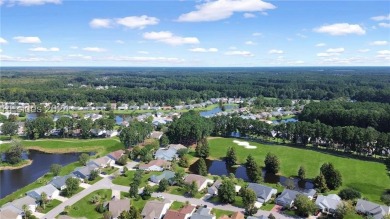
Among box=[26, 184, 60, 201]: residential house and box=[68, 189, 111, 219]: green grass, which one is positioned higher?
box=[26, 184, 60, 201]: residential house

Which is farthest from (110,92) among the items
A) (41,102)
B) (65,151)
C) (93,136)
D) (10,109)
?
(65,151)

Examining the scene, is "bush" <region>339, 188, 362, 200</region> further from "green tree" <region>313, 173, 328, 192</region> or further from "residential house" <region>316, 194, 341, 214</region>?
"green tree" <region>313, 173, 328, 192</region>

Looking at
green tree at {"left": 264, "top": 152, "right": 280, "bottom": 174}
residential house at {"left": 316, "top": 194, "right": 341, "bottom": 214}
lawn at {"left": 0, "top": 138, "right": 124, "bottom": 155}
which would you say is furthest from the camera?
lawn at {"left": 0, "top": 138, "right": 124, "bottom": 155}

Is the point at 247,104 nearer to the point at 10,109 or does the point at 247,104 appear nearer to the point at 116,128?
the point at 116,128

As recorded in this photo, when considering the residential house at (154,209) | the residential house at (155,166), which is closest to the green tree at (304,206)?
the residential house at (154,209)

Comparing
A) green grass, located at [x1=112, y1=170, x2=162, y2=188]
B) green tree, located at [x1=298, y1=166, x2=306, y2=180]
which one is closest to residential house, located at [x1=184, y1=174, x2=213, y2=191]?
green grass, located at [x1=112, y1=170, x2=162, y2=188]

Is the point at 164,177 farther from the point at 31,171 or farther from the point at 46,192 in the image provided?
the point at 31,171

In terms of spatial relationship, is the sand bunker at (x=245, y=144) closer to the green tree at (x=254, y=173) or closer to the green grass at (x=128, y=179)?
the green tree at (x=254, y=173)

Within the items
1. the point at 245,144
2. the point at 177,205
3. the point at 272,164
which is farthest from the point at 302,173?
the point at 177,205

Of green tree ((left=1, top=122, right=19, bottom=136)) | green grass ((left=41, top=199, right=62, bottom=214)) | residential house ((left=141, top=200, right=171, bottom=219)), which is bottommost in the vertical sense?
green grass ((left=41, top=199, right=62, bottom=214))
